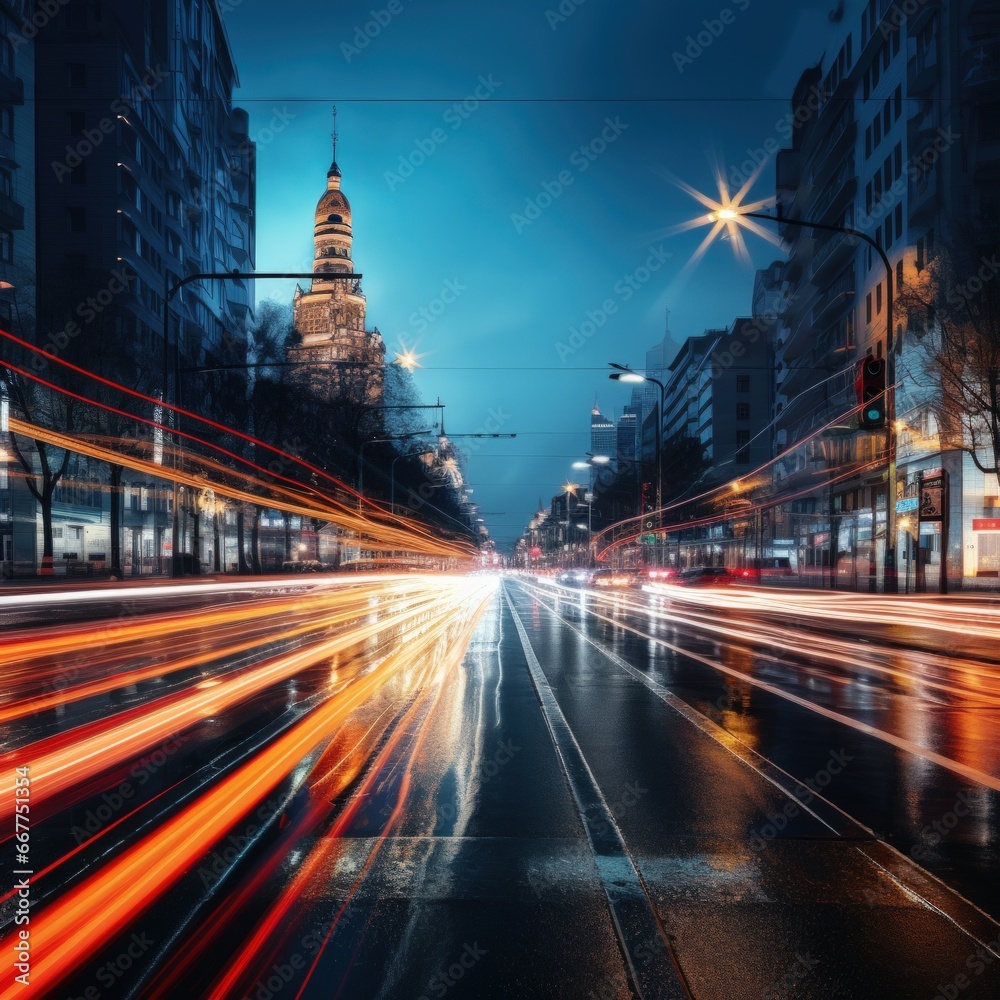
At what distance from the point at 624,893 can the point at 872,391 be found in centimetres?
1623

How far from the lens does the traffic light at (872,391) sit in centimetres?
1920

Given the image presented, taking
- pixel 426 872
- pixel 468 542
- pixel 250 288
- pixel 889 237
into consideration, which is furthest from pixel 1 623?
pixel 468 542

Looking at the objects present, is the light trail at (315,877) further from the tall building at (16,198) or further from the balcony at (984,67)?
the tall building at (16,198)

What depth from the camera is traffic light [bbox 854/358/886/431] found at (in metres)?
19.2

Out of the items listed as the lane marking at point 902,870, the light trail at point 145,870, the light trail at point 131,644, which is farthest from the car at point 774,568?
the light trail at point 145,870

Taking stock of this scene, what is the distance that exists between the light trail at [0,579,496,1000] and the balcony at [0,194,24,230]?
51868 millimetres

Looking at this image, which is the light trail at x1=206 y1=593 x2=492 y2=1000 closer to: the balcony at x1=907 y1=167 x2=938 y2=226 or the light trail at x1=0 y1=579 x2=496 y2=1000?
the light trail at x1=0 y1=579 x2=496 y2=1000

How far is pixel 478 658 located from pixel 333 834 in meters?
10.7

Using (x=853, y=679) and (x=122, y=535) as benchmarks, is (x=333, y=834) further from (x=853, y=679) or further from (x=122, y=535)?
(x=122, y=535)

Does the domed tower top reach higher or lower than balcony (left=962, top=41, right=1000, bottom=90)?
higher

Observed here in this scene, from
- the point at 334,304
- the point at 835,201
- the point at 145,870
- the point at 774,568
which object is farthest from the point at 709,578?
the point at 334,304

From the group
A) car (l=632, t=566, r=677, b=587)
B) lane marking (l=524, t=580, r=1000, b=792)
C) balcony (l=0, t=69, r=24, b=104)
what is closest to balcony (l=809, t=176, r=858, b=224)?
car (l=632, t=566, r=677, b=587)

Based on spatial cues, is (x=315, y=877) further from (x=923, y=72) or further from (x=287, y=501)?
(x=923, y=72)

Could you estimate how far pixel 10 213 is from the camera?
5269cm
